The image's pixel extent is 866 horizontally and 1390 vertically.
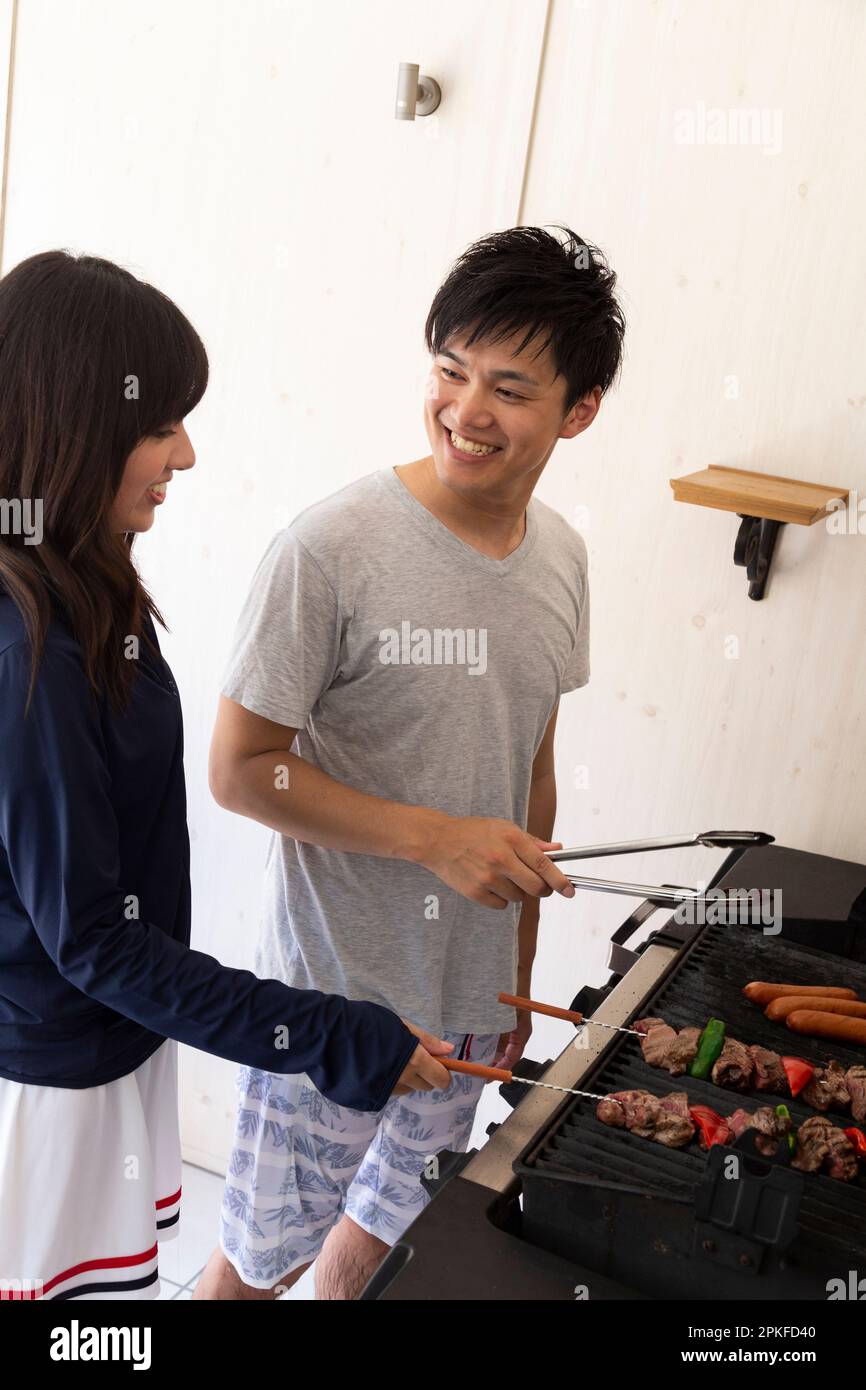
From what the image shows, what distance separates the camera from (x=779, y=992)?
60.4 inches

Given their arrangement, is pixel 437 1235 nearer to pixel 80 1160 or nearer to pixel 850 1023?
pixel 80 1160

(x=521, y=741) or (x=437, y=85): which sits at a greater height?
(x=437, y=85)

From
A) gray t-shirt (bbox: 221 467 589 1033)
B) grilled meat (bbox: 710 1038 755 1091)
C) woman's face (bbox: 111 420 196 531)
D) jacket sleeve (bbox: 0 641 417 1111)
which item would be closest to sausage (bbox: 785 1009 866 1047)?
grilled meat (bbox: 710 1038 755 1091)

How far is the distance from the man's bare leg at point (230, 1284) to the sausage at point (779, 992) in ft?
2.28

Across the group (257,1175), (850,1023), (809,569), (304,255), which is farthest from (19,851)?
(304,255)

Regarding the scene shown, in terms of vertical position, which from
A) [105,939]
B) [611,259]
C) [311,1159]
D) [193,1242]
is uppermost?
[611,259]

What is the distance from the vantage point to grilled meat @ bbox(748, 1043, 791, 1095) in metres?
1.36

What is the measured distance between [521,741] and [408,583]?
11.2 inches

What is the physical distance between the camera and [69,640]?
3.77ft

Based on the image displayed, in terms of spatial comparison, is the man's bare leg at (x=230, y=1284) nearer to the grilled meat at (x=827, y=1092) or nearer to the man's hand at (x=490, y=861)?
the man's hand at (x=490, y=861)

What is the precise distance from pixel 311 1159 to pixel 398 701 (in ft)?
1.99

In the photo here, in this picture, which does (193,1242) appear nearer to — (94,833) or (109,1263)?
(109,1263)

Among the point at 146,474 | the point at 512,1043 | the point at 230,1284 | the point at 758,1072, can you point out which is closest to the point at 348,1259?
the point at 230,1284

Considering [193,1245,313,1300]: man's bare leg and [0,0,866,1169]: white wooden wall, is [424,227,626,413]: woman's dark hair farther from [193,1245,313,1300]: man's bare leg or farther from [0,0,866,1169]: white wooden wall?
[193,1245,313,1300]: man's bare leg
